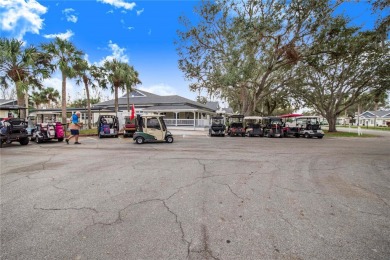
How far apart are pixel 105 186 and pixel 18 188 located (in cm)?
183

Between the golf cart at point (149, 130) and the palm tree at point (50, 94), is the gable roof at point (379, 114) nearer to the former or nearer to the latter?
the golf cart at point (149, 130)

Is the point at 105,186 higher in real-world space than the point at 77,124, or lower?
lower

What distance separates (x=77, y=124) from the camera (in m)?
11.5

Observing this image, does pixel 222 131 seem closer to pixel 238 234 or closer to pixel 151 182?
pixel 151 182

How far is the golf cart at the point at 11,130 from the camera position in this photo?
10656 millimetres

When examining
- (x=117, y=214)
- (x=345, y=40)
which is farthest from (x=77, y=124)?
(x=345, y=40)

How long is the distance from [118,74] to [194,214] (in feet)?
76.2

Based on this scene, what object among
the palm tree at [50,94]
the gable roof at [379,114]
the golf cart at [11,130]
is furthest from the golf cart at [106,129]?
the gable roof at [379,114]

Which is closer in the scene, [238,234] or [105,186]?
[238,234]

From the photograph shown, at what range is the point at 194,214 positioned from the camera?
10.3ft

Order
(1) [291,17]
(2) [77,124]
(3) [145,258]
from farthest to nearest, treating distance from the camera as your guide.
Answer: (1) [291,17], (2) [77,124], (3) [145,258]

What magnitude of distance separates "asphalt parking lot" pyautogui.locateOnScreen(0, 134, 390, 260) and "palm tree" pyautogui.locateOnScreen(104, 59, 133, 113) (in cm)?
1927

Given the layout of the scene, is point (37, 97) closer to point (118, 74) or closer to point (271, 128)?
point (118, 74)

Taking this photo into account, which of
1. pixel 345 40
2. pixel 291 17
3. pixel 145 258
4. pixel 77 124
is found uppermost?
pixel 291 17
